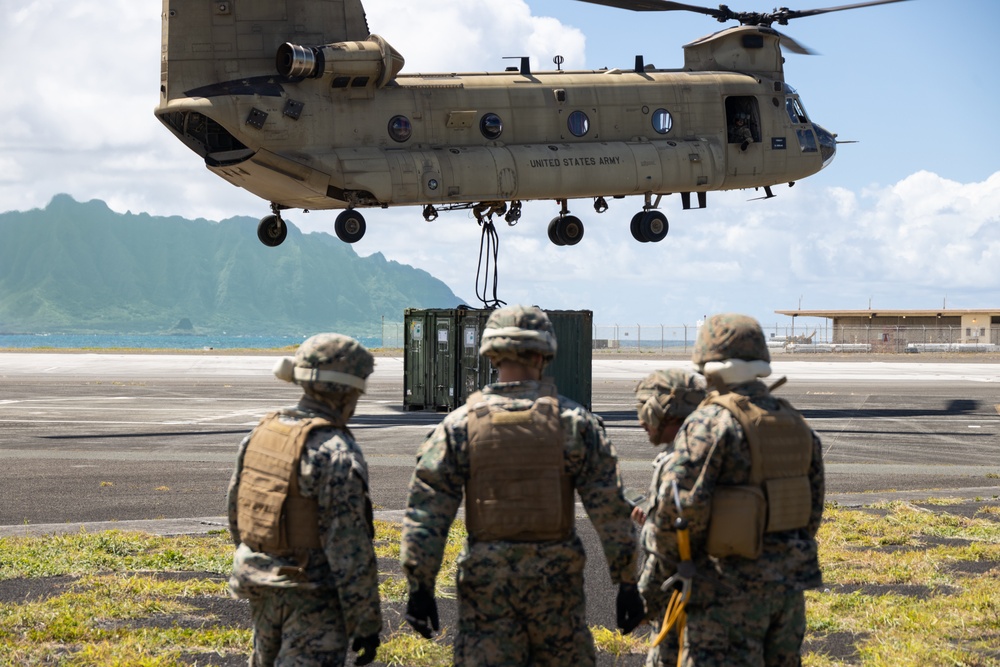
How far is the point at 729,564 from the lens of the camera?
16.9ft

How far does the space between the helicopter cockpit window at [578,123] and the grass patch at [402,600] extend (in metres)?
17.5

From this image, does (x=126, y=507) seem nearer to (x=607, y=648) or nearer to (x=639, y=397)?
(x=607, y=648)

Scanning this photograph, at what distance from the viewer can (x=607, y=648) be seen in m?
7.64

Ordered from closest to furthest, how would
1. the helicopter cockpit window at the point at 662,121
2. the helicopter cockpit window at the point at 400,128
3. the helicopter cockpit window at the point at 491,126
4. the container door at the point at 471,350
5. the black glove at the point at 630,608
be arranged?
the black glove at the point at 630,608
the container door at the point at 471,350
the helicopter cockpit window at the point at 400,128
the helicopter cockpit window at the point at 491,126
the helicopter cockpit window at the point at 662,121

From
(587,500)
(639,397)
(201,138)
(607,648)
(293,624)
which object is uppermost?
(201,138)

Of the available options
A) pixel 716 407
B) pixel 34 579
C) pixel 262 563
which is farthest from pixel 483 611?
pixel 34 579

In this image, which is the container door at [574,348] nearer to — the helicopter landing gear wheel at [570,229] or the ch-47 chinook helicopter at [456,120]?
the ch-47 chinook helicopter at [456,120]

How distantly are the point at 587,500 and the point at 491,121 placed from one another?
74.7 feet

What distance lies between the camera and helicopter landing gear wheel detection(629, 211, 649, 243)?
1187 inches

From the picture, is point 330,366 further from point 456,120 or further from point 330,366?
point 456,120

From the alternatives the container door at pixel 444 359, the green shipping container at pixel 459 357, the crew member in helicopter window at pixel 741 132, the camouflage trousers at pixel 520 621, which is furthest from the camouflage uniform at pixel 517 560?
the crew member in helicopter window at pixel 741 132

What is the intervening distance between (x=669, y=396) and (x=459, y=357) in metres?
19.9

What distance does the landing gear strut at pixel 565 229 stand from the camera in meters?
30.2

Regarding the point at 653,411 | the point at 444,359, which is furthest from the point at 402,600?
the point at 444,359
